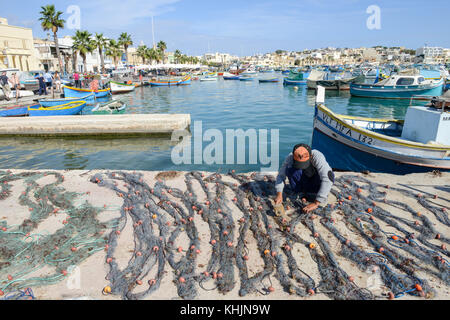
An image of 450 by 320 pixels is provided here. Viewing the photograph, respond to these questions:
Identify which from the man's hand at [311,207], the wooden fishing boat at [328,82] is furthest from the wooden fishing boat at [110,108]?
the wooden fishing boat at [328,82]

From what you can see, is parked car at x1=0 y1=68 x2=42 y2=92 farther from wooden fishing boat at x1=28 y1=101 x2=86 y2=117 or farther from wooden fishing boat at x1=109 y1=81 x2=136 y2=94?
wooden fishing boat at x1=28 y1=101 x2=86 y2=117

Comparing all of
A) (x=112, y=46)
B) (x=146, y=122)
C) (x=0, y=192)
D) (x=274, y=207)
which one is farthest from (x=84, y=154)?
(x=112, y=46)

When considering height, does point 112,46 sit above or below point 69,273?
above

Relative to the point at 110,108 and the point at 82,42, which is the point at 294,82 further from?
the point at 82,42

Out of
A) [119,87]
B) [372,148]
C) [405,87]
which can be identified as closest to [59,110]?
[372,148]

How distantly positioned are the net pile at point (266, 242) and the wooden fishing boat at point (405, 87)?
1165 inches

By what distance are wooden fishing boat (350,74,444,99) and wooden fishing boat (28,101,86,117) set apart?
1215 inches

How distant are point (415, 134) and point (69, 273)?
10.5 meters

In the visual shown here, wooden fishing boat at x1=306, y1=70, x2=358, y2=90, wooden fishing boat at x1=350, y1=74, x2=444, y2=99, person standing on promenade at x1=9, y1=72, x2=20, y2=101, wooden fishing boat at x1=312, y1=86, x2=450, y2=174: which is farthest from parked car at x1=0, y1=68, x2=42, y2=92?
wooden fishing boat at x1=350, y1=74, x2=444, y2=99

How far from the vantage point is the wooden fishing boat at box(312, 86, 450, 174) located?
7.88m

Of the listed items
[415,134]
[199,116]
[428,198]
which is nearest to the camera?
[428,198]

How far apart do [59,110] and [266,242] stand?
19.8 m

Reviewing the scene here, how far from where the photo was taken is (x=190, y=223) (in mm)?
5301
